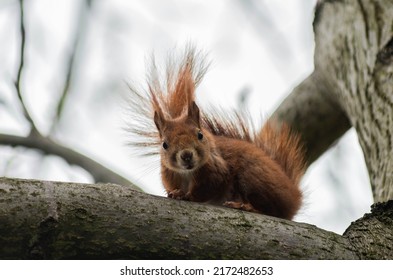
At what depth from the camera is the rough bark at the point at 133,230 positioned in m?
1.47

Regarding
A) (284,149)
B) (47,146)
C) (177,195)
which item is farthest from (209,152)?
(47,146)

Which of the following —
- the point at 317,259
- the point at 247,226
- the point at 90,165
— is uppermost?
the point at 90,165

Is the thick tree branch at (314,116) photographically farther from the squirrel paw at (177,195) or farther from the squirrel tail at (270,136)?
the squirrel paw at (177,195)

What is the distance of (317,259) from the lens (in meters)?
1.63

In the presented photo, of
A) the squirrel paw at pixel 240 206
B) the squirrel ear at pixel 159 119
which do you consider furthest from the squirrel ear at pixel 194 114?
the squirrel paw at pixel 240 206

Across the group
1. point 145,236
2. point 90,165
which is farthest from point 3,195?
point 90,165

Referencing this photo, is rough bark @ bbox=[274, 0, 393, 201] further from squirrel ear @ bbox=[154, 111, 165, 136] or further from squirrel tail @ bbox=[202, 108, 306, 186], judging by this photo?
squirrel ear @ bbox=[154, 111, 165, 136]

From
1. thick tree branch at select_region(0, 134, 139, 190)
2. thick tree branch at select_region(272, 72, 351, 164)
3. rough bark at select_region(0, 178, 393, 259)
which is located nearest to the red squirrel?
thick tree branch at select_region(272, 72, 351, 164)

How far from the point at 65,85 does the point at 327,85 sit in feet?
4.03

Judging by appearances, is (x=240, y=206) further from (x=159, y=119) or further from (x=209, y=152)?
(x=159, y=119)

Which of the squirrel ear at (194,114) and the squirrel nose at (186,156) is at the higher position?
the squirrel ear at (194,114)

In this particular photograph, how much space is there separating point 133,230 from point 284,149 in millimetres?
1272

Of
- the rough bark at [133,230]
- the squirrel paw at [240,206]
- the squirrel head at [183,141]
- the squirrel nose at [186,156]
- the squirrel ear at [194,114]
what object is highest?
the squirrel ear at [194,114]

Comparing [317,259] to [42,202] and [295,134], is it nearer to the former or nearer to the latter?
[42,202]
